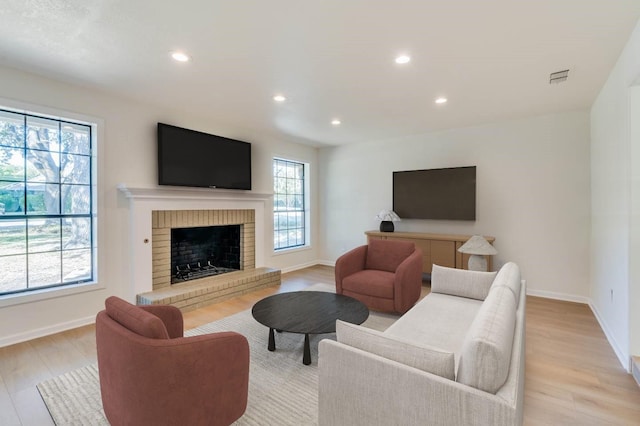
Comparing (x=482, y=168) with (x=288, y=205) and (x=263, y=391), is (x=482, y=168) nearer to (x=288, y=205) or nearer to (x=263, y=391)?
(x=288, y=205)

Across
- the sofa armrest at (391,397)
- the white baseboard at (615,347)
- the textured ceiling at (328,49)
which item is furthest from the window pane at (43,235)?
the white baseboard at (615,347)

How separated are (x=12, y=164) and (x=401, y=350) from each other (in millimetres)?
4001

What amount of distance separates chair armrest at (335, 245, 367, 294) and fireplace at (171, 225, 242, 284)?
204 centimetres

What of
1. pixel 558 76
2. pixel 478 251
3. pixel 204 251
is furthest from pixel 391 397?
pixel 204 251

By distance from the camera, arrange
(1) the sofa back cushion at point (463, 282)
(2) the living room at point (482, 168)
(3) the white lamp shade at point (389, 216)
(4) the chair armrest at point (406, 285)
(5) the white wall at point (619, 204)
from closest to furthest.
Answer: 1. (5) the white wall at point (619, 204)
2. (2) the living room at point (482, 168)
3. (1) the sofa back cushion at point (463, 282)
4. (4) the chair armrest at point (406, 285)
5. (3) the white lamp shade at point (389, 216)

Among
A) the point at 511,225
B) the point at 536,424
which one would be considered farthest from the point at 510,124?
the point at 536,424

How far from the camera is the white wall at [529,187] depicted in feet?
13.8

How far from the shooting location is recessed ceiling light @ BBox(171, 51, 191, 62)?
262cm

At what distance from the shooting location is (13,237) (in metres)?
3.05

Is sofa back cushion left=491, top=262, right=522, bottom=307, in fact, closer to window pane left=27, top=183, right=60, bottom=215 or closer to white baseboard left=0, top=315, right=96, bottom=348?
white baseboard left=0, top=315, right=96, bottom=348

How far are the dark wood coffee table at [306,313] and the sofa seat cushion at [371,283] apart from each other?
0.58m

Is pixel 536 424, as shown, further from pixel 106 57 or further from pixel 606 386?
pixel 106 57

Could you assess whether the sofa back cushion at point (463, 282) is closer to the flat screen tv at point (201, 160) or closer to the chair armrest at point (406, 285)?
the chair armrest at point (406, 285)

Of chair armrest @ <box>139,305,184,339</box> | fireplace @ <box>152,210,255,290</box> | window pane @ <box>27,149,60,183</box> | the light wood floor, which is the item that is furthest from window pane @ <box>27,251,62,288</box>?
chair armrest @ <box>139,305,184,339</box>
